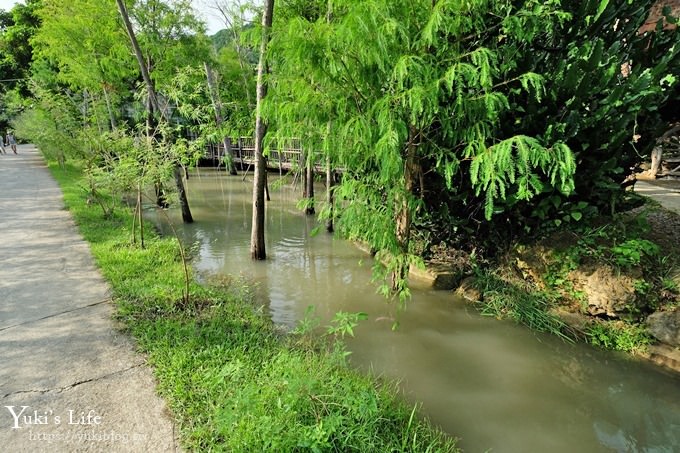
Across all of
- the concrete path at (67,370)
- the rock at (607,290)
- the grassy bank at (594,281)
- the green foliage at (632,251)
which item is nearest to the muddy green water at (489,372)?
the grassy bank at (594,281)

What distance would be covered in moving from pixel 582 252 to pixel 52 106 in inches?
392

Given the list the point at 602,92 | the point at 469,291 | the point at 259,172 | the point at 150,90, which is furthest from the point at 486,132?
the point at 150,90

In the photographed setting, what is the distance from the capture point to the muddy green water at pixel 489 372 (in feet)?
10.2

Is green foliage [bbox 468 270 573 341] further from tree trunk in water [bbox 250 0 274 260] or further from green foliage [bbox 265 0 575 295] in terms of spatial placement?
tree trunk in water [bbox 250 0 274 260]

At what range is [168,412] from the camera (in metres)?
2.71

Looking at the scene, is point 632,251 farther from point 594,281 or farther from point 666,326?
point 666,326

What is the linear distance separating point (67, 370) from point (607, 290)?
5.52 metres

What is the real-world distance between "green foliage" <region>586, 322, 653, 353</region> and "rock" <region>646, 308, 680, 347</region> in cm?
10

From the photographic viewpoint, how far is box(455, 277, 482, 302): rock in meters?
5.39

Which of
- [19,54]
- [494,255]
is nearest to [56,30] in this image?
[494,255]

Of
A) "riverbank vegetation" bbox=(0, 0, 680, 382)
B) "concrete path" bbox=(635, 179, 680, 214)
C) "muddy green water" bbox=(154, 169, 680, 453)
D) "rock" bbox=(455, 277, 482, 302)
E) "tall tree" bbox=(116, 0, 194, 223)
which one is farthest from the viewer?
"tall tree" bbox=(116, 0, 194, 223)

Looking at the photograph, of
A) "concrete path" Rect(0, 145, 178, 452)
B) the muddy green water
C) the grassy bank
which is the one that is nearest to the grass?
"concrete path" Rect(0, 145, 178, 452)

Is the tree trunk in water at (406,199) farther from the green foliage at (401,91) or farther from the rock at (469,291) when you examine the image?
the rock at (469,291)

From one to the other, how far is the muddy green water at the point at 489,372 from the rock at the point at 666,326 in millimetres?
354
